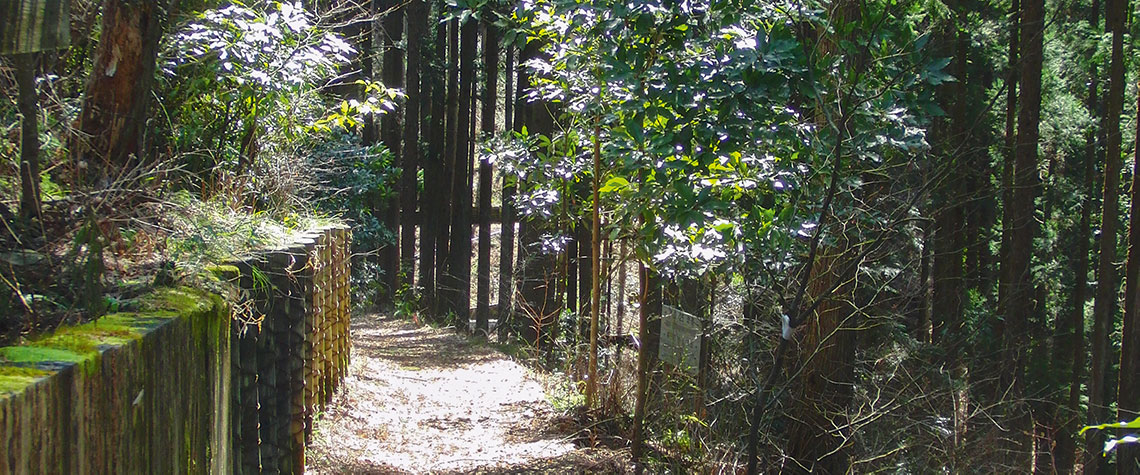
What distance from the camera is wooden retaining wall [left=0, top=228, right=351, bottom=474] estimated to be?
7.29 ft

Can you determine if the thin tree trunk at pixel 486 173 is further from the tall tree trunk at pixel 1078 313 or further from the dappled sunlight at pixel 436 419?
the tall tree trunk at pixel 1078 313

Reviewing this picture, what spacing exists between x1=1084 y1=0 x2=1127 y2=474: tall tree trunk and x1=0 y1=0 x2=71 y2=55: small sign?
15459mm

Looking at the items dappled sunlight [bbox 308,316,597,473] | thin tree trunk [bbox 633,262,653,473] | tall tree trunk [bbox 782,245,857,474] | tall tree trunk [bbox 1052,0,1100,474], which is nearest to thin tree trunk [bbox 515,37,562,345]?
dappled sunlight [bbox 308,316,597,473]

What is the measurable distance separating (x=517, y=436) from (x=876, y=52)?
505 cm

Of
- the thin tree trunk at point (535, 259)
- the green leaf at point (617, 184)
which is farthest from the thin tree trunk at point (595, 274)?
the thin tree trunk at point (535, 259)

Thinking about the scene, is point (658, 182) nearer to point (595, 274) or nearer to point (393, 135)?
point (595, 274)

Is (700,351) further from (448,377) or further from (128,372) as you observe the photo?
(448,377)

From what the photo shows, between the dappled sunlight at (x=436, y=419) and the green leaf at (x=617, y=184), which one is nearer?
the green leaf at (x=617, y=184)

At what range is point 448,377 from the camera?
37.4ft

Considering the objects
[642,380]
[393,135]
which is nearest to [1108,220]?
[642,380]

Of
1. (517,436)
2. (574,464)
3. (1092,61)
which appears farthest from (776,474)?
(1092,61)

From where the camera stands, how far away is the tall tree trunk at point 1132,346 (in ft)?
46.3

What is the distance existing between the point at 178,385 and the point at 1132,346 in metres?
15.0

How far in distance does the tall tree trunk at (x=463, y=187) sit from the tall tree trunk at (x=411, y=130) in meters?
1.07
